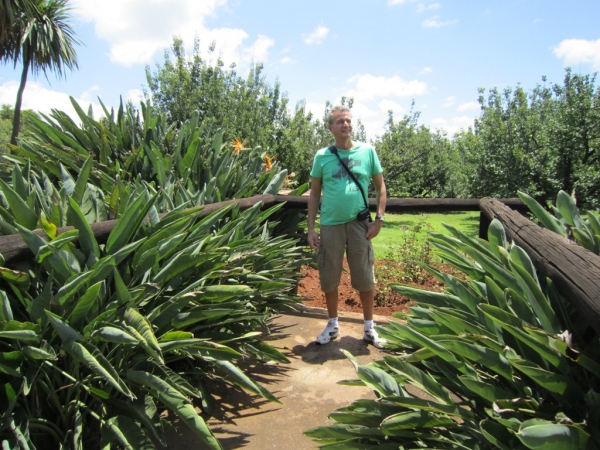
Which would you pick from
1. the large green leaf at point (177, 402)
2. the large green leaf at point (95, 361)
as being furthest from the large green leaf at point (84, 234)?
the large green leaf at point (177, 402)

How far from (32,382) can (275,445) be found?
4.15ft

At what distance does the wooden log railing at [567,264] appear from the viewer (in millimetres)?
1664

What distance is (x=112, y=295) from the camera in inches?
98.3

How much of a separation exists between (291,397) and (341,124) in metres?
2.04

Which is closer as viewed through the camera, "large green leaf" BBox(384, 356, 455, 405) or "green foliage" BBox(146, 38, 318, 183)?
"large green leaf" BBox(384, 356, 455, 405)

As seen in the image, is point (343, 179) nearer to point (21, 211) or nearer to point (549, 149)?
point (21, 211)

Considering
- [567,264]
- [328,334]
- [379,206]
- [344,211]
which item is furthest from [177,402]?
[379,206]

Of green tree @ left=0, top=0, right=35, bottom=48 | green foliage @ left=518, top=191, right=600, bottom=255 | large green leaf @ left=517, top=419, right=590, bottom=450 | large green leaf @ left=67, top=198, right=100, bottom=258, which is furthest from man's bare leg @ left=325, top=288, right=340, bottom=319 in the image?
green tree @ left=0, top=0, right=35, bottom=48

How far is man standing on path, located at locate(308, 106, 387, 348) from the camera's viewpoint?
3.97 m

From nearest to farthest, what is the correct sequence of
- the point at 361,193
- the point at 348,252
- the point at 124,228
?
the point at 124,228, the point at 361,193, the point at 348,252

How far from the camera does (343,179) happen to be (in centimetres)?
396

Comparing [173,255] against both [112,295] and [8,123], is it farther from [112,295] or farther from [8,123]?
[8,123]

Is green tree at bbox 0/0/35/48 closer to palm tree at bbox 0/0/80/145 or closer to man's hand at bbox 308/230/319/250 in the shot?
palm tree at bbox 0/0/80/145

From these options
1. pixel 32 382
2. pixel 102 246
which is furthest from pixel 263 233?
pixel 32 382
